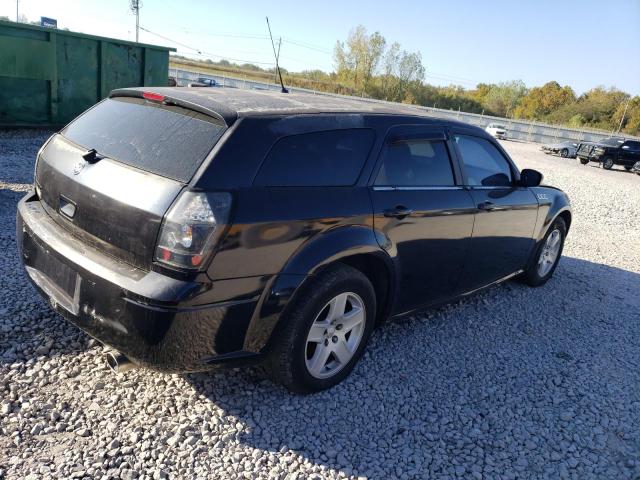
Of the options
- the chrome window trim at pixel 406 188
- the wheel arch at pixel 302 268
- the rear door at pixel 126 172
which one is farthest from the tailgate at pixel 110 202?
the chrome window trim at pixel 406 188

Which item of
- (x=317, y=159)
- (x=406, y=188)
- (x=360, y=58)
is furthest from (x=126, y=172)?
(x=360, y=58)

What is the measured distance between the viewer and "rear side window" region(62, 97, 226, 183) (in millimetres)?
2484

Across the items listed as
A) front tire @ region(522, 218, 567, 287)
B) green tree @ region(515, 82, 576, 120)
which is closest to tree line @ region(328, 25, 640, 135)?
green tree @ region(515, 82, 576, 120)

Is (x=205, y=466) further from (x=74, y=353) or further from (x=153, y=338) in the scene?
(x=74, y=353)

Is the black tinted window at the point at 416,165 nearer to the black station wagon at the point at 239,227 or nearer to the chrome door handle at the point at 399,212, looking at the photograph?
the black station wagon at the point at 239,227

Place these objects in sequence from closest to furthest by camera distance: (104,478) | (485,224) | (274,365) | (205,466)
A: (104,478), (205,466), (274,365), (485,224)

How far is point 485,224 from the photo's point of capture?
404 cm

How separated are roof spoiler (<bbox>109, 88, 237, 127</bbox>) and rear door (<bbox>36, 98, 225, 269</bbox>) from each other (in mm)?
27

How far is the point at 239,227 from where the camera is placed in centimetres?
237

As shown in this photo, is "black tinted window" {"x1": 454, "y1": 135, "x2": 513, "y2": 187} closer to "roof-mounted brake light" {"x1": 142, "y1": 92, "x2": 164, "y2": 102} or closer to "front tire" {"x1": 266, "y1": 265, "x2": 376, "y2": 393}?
"front tire" {"x1": 266, "y1": 265, "x2": 376, "y2": 393}

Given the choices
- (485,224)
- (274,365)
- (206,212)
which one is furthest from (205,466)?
(485,224)

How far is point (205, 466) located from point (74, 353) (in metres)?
1.25

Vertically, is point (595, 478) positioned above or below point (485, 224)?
below

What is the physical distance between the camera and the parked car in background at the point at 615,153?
24781 millimetres
